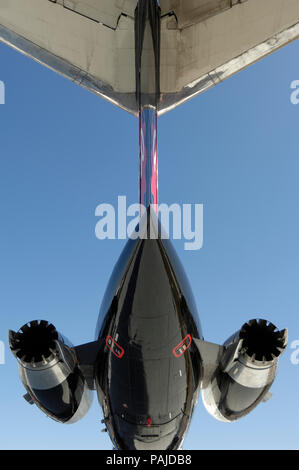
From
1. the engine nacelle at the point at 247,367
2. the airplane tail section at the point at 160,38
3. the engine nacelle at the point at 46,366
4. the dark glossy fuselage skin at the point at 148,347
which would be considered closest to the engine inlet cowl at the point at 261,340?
the engine nacelle at the point at 247,367

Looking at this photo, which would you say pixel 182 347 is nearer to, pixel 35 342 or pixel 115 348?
pixel 115 348

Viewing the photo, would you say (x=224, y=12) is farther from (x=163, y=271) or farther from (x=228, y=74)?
(x=163, y=271)

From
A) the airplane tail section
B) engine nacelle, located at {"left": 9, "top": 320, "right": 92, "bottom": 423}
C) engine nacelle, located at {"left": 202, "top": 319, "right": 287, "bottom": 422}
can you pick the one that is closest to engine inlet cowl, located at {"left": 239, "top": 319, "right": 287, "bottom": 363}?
engine nacelle, located at {"left": 202, "top": 319, "right": 287, "bottom": 422}

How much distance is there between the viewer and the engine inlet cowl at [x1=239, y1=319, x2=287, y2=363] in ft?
13.7

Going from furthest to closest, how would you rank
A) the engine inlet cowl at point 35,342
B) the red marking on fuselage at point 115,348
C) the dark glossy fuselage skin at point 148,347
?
the engine inlet cowl at point 35,342
the red marking on fuselage at point 115,348
the dark glossy fuselage skin at point 148,347

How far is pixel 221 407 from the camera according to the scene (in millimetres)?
4848

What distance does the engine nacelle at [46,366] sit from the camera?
412 centimetres

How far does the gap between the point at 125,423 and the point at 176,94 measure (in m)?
4.83

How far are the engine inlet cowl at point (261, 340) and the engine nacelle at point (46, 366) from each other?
2.08 meters

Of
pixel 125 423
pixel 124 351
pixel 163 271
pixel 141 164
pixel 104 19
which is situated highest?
pixel 104 19

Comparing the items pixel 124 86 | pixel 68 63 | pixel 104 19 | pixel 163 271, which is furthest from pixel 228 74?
pixel 163 271

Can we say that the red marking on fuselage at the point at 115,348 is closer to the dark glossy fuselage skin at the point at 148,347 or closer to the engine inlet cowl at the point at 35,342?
the dark glossy fuselage skin at the point at 148,347

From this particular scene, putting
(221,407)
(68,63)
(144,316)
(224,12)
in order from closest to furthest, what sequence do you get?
(144,316), (221,407), (224,12), (68,63)

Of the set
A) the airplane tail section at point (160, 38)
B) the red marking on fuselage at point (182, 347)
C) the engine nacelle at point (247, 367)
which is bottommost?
the engine nacelle at point (247, 367)
